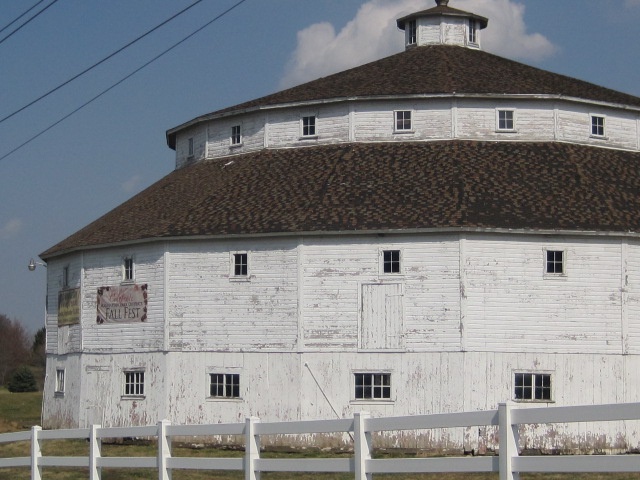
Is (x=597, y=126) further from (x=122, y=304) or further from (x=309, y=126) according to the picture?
(x=122, y=304)

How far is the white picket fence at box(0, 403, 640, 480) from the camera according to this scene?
373 inches

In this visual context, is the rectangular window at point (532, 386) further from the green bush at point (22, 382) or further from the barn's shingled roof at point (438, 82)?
the green bush at point (22, 382)

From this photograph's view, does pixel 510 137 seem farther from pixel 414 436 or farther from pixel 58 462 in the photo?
pixel 58 462

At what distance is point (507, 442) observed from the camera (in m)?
10.4

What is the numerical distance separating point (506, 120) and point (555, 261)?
6.15m

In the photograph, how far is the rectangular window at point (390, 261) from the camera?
29.8 meters

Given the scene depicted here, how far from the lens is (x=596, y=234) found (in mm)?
29406

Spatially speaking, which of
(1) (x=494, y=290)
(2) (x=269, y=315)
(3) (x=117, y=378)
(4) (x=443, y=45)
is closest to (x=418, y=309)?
(1) (x=494, y=290)

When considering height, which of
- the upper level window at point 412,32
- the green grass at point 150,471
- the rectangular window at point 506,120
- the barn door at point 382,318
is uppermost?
the upper level window at point 412,32

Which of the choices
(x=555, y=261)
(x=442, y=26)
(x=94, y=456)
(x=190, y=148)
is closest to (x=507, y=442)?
(x=94, y=456)

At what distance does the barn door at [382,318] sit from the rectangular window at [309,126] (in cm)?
706

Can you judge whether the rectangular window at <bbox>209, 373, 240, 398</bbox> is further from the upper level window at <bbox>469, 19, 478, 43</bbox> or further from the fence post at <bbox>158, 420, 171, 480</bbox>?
the upper level window at <bbox>469, 19, 478, 43</bbox>

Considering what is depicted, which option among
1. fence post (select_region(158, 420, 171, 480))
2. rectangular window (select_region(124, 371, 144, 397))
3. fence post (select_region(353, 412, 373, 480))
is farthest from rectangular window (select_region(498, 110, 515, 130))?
fence post (select_region(353, 412, 373, 480))

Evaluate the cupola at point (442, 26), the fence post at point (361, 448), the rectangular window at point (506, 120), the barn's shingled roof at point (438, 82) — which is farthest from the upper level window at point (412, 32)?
the fence post at point (361, 448)
